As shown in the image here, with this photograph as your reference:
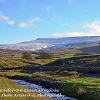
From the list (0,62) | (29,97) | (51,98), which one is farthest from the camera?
(0,62)

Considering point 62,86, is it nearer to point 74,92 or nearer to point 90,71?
point 74,92

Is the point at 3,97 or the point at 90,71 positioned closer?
the point at 3,97

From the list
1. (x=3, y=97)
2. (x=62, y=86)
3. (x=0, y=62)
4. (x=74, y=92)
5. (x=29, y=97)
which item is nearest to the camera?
(x=3, y=97)

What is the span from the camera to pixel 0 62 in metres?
146

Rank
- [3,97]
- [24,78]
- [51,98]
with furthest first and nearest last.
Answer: [24,78] → [51,98] → [3,97]

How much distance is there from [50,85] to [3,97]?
2889cm

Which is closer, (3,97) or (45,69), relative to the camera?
(3,97)

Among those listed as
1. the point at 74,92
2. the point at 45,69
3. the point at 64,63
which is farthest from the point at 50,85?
the point at 64,63

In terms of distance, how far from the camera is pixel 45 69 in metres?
114

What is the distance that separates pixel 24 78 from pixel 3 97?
166 feet

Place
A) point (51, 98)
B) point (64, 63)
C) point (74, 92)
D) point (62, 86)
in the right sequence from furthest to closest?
point (64, 63) < point (62, 86) < point (74, 92) < point (51, 98)

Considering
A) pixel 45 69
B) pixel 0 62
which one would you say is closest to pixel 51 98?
pixel 45 69

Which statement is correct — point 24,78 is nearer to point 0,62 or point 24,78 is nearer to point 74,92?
point 74,92

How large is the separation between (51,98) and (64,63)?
3068 inches
